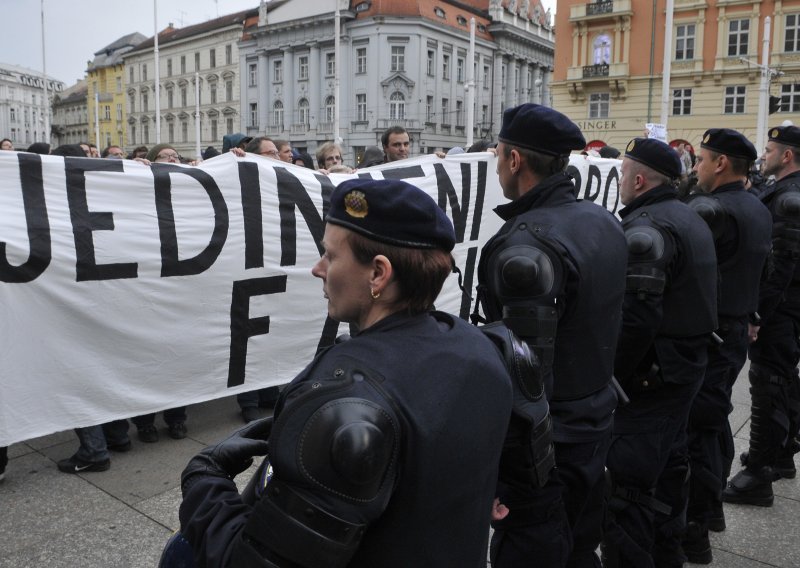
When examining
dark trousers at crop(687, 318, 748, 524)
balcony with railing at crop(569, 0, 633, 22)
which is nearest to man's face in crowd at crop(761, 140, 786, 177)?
dark trousers at crop(687, 318, 748, 524)

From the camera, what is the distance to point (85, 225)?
4.25m

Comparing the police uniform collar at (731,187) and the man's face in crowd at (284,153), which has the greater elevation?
the man's face in crowd at (284,153)

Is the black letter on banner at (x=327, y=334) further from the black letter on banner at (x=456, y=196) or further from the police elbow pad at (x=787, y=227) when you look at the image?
the police elbow pad at (x=787, y=227)

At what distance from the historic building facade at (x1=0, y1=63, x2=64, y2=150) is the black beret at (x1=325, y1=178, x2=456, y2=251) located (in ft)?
336

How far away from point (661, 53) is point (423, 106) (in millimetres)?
24396

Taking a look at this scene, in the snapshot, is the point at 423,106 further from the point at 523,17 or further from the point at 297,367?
the point at 297,367

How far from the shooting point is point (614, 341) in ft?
8.70

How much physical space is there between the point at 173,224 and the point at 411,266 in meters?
3.49

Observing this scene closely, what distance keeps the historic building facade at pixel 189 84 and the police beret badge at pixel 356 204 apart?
70242 mm

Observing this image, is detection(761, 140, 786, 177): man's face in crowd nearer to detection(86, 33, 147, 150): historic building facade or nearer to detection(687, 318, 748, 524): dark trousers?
detection(687, 318, 748, 524): dark trousers

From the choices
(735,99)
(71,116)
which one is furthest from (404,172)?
(71,116)

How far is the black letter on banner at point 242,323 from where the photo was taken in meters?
4.90

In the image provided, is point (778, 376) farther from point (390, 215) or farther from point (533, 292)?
point (390, 215)

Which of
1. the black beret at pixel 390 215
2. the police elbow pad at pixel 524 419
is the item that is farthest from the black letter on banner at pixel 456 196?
the black beret at pixel 390 215
